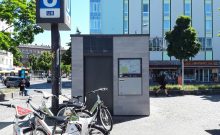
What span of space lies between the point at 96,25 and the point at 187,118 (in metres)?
52.9

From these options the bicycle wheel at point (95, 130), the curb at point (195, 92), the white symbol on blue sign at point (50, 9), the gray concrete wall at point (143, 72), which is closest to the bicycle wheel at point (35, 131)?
the bicycle wheel at point (95, 130)

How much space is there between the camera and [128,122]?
11.9m

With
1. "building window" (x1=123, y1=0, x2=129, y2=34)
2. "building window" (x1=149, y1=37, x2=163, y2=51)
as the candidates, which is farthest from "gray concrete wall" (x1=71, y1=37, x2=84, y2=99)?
"building window" (x1=123, y1=0, x2=129, y2=34)

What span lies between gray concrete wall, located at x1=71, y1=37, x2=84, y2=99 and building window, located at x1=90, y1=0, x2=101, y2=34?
51151 mm

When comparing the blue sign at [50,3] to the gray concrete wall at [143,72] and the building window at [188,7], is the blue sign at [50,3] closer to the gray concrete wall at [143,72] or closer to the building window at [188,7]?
the gray concrete wall at [143,72]

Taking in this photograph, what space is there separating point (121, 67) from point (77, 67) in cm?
160

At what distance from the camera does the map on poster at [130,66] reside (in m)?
13.6

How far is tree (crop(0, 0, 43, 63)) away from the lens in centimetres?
2469

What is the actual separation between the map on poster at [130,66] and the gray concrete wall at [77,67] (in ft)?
4.78

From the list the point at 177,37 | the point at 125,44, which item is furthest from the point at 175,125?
the point at 177,37

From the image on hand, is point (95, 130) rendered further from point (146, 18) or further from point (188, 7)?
point (188, 7)

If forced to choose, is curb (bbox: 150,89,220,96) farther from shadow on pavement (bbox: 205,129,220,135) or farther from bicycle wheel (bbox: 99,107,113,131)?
bicycle wheel (bbox: 99,107,113,131)

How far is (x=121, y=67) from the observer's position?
1371 centimetres

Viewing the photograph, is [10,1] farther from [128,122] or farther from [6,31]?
[128,122]
